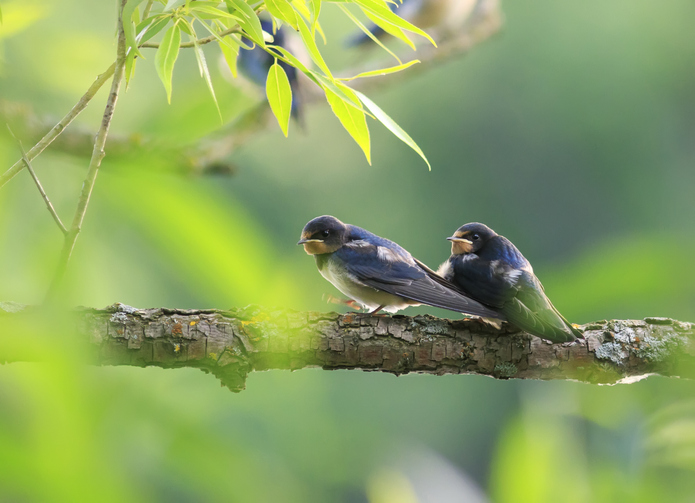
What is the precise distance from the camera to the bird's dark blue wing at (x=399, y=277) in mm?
651

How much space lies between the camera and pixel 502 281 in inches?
26.3

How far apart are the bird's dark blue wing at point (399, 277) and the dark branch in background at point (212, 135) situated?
0.21 m

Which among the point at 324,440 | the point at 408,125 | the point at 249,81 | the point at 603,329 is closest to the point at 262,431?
the point at 324,440

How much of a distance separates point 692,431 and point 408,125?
3.60 m

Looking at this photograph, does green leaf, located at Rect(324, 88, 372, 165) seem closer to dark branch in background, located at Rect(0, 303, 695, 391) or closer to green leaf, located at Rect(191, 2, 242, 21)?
green leaf, located at Rect(191, 2, 242, 21)

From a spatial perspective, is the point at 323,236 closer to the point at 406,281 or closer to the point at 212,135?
the point at 406,281

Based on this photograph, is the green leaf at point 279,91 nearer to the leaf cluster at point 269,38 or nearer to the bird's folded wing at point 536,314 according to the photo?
the leaf cluster at point 269,38

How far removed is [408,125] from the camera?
4.17 metres

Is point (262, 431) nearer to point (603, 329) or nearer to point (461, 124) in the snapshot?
point (603, 329)

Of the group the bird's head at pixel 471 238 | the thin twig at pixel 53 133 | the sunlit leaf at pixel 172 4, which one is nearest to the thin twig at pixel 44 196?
the thin twig at pixel 53 133

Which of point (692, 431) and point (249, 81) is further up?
point (249, 81)

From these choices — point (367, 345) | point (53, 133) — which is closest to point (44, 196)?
point (53, 133)

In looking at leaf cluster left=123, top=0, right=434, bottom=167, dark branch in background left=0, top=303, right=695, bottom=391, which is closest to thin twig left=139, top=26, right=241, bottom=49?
leaf cluster left=123, top=0, right=434, bottom=167

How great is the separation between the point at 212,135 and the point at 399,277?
2.08 feet
